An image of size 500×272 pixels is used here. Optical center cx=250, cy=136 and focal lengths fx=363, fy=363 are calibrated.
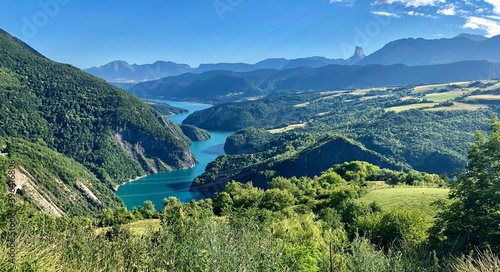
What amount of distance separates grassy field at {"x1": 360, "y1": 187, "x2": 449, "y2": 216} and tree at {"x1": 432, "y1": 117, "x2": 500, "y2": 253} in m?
16.0

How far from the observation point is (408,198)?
3962cm

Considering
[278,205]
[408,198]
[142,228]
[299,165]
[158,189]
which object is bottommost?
[158,189]

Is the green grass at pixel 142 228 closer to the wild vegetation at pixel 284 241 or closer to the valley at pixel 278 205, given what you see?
the valley at pixel 278 205

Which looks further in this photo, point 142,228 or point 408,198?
point 408,198

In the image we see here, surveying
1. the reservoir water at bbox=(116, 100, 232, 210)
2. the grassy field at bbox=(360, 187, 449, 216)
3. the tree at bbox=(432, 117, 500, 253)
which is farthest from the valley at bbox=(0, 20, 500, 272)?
the reservoir water at bbox=(116, 100, 232, 210)

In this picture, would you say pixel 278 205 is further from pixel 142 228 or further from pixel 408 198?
pixel 142 228

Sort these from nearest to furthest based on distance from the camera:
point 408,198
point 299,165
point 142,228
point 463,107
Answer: point 142,228 → point 408,198 → point 299,165 → point 463,107

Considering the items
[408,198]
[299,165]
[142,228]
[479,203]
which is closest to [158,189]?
[299,165]

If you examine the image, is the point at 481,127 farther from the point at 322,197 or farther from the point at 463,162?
the point at 322,197

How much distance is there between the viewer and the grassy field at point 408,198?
36681 mm

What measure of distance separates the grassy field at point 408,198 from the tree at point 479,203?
1599 centimetres

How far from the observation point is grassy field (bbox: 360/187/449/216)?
120 feet

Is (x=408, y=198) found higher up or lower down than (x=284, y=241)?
lower down

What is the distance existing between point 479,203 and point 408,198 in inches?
855
